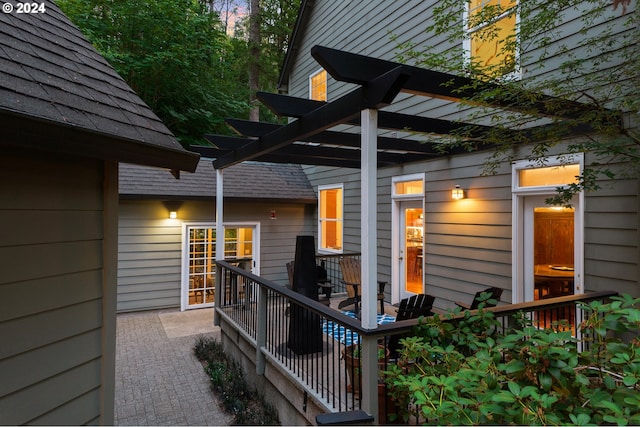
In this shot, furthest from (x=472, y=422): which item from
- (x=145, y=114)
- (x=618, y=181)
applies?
(x=618, y=181)

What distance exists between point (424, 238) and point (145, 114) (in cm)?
476

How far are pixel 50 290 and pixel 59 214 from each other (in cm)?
39

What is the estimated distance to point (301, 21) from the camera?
31.6 ft

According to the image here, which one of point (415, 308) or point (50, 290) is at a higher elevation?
point (50, 290)

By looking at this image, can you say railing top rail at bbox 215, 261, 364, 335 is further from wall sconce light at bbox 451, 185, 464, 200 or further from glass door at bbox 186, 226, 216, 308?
glass door at bbox 186, 226, 216, 308

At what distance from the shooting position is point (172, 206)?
26.6ft

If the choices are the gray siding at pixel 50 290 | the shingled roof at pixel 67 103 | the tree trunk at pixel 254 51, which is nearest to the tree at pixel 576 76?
the shingled roof at pixel 67 103

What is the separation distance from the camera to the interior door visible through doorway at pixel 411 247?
625 centimetres

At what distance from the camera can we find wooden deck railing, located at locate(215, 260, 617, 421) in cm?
256

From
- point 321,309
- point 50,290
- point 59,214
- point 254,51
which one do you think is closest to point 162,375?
point 321,309

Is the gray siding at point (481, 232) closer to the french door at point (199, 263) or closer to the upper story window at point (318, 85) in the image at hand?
the upper story window at point (318, 85)

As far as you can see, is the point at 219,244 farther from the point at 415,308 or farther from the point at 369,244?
the point at 369,244

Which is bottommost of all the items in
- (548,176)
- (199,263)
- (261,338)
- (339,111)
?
(261,338)

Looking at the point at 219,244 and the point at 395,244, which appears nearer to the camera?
the point at 219,244
